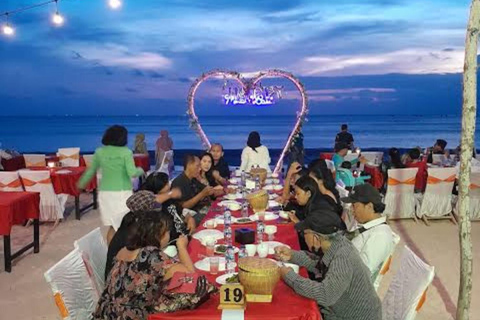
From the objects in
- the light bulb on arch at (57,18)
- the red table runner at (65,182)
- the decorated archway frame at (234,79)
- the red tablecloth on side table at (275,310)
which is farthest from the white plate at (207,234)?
the decorated archway frame at (234,79)

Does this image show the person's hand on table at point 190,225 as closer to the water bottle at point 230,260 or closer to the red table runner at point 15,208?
the water bottle at point 230,260

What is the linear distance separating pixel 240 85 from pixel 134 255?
7722 millimetres

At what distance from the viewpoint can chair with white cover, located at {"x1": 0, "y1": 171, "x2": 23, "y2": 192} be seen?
690 cm

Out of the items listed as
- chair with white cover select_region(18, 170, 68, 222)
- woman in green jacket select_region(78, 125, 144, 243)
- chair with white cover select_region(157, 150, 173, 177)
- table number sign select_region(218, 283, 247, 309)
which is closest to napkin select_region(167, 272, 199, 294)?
table number sign select_region(218, 283, 247, 309)

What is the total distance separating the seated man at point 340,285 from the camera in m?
2.62

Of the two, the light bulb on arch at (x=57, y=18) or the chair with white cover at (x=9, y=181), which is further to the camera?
the light bulb on arch at (x=57, y=18)

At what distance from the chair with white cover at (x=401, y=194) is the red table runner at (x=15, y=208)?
4530mm

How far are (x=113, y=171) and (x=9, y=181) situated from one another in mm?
2411

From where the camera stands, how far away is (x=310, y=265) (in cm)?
329

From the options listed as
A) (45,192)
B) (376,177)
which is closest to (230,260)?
(45,192)

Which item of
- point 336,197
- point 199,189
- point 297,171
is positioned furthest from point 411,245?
point 199,189

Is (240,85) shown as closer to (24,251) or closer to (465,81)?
(24,251)

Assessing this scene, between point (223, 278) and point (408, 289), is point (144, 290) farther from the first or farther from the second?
point (408, 289)

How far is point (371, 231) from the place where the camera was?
3.26 m
